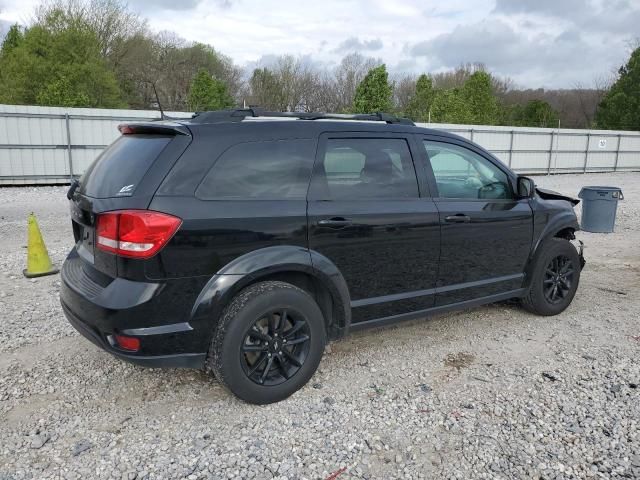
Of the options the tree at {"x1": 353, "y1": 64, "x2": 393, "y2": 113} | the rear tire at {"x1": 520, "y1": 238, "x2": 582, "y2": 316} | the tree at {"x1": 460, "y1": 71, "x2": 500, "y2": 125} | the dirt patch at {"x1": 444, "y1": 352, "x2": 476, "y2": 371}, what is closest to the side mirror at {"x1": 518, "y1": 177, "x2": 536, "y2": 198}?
the rear tire at {"x1": 520, "y1": 238, "x2": 582, "y2": 316}

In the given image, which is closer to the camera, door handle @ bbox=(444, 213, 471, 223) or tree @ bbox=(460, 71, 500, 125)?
door handle @ bbox=(444, 213, 471, 223)

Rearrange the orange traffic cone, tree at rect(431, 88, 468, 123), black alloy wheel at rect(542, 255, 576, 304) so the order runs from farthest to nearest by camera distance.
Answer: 1. tree at rect(431, 88, 468, 123)
2. the orange traffic cone
3. black alloy wheel at rect(542, 255, 576, 304)

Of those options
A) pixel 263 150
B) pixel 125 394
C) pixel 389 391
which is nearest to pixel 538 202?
pixel 389 391

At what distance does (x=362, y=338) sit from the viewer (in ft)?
13.9

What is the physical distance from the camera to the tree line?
20062mm

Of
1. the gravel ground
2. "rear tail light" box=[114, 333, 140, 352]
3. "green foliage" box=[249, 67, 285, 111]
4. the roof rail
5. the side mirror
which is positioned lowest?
the gravel ground

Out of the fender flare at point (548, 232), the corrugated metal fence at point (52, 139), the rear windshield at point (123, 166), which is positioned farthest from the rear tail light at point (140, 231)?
the corrugated metal fence at point (52, 139)

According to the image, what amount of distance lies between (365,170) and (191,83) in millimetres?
28990

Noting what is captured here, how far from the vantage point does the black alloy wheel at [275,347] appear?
3084mm

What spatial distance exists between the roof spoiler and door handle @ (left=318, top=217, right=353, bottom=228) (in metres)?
0.96

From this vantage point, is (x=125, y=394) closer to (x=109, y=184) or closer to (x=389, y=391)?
(x=109, y=184)

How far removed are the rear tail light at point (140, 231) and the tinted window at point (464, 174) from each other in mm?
2034

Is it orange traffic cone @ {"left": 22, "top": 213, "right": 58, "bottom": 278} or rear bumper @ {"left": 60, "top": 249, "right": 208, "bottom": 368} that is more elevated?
rear bumper @ {"left": 60, "top": 249, "right": 208, "bottom": 368}

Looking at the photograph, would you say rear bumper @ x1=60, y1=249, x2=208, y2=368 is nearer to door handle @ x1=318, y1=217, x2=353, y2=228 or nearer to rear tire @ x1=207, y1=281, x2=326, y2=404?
rear tire @ x1=207, y1=281, x2=326, y2=404
